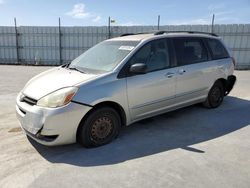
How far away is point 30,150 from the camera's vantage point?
12.3 ft

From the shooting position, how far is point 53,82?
379 cm

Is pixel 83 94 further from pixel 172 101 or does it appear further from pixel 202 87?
pixel 202 87

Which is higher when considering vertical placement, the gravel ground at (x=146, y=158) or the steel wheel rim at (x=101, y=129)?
the steel wheel rim at (x=101, y=129)

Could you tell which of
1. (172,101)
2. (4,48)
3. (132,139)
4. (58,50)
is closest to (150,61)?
(172,101)

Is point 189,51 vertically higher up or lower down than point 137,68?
higher up

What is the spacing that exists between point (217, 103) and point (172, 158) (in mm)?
2930

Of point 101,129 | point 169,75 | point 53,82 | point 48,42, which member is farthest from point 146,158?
point 48,42

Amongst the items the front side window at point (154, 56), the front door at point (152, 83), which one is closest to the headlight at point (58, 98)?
the front door at point (152, 83)

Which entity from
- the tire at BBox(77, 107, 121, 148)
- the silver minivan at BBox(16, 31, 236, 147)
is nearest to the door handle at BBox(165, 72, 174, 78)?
the silver minivan at BBox(16, 31, 236, 147)

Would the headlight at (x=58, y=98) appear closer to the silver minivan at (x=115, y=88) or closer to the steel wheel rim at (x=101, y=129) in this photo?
the silver minivan at (x=115, y=88)

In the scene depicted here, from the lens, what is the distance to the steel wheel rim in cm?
379

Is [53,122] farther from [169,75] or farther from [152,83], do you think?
[169,75]

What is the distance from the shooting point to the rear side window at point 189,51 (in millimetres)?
4754

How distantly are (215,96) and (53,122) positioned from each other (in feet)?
12.8
